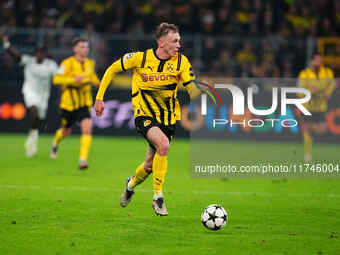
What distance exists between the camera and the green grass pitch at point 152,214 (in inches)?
238

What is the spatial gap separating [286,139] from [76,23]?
777 cm

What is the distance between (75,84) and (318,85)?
4965mm

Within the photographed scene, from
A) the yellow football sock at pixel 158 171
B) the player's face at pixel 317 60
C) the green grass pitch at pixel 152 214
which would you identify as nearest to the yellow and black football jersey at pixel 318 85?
the player's face at pixel 317 60

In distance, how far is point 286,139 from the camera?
14758 millimetres

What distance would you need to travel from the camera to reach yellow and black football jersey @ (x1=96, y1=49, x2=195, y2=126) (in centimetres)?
757

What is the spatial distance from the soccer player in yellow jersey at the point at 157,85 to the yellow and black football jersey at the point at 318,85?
6.44m

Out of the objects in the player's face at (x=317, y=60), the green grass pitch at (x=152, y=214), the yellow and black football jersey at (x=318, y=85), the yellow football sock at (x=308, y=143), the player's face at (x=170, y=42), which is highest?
the player's face at (x=170, y=42)

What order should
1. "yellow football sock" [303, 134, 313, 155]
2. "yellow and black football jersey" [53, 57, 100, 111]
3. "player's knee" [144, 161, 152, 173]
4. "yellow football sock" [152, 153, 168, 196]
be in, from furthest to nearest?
"yellow football sock" [303, 134, 313, 155] < "yellow and black football jersey" [53, 57, 100, 111] < "player's knee" [144, 161, 152, 173] < "yellow football sock" [152, 153, 168, 196]

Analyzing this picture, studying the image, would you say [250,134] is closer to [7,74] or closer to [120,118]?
[120,118]

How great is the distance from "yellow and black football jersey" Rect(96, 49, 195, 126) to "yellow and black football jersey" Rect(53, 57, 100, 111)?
15.8ft

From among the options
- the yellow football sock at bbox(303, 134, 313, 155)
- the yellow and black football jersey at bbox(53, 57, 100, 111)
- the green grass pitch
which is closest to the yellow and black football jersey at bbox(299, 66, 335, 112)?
the yellow football sock at bbox(303, 134, 313, 155)

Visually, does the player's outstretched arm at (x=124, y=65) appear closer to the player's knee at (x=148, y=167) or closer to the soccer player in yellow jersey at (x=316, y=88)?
the player's knee at (x=148, y=167)

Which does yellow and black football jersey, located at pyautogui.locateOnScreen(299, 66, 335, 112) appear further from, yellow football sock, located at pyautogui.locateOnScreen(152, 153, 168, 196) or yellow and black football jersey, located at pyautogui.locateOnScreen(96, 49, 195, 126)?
yellow football sock, located at pyautogui.locateOnScreen(152, 153, 168, 196)

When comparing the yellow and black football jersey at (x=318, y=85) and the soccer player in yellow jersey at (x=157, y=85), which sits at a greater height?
the soccer player in yellow jersey at (x=157, y=85)
